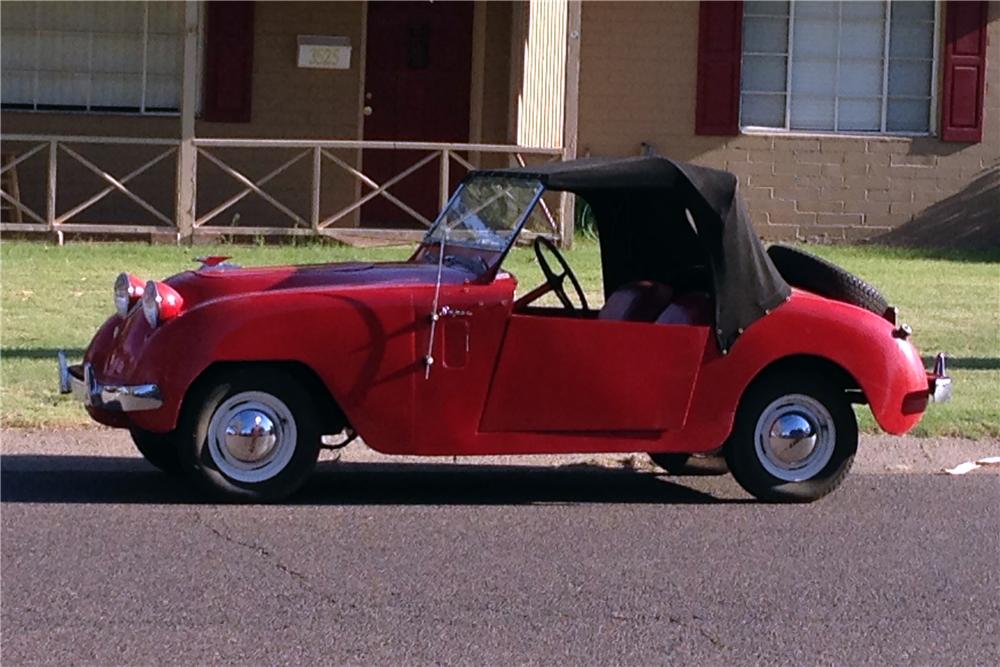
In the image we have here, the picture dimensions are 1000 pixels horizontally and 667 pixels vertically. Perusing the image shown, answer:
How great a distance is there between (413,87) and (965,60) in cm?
569

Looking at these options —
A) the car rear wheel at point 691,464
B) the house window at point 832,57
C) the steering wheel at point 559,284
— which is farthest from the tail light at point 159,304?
the house window at point 832,57

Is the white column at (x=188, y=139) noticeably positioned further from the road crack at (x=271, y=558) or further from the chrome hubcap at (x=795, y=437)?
the chrome hubcap at (x=795, y=437)

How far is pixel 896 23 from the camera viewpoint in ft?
57.8

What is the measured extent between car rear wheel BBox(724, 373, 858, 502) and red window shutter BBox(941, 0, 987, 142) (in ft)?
35.4

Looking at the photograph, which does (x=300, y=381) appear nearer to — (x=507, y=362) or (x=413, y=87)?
(x=507, y=362)

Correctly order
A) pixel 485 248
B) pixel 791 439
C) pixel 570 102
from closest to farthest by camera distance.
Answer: pixel 791 439 < pixel 485 248 < pixel 570 102

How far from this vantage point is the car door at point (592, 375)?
7074 mm

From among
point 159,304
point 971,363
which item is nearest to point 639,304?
point 159,304

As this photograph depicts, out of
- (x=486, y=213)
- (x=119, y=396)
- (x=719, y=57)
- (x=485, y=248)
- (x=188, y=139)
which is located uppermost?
(x=719, y=57)

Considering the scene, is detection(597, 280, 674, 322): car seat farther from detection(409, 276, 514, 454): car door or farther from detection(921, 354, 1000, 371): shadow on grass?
detection(921, 354, 1000, 371): shadow on grass

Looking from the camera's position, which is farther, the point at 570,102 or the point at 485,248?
the point at 570,102

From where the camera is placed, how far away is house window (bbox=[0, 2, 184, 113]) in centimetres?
1691

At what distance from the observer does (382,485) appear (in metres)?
7.83

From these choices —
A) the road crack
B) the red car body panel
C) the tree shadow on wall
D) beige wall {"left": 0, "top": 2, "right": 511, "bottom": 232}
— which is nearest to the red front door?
beige wall {"left": 0, "top": 2, "right": 511, "bottom": 232}
